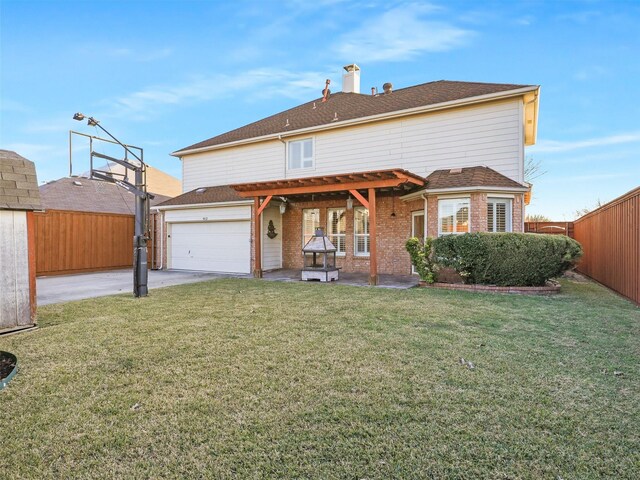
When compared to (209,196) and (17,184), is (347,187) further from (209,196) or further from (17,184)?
(17,184)

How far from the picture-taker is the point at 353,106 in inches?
556

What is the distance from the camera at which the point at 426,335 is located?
481 cm

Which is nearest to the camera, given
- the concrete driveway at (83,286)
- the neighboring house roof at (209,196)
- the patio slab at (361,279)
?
the concrete driveway at (83,286)

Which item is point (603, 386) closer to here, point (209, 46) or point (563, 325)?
point (563, 325)

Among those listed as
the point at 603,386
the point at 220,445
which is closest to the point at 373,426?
the point at 220,445

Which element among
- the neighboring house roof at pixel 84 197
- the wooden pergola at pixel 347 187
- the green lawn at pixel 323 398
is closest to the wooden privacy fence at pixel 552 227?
the wooden pergola at pixel 347 187

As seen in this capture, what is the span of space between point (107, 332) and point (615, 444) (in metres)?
5.68

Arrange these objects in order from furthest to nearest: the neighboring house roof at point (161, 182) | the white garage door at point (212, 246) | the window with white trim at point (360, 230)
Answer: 1. the neighboring house roof at point (161, 182)
2. the white garage door at point (212, 246)
3. the window with white trim at point (360, 230)

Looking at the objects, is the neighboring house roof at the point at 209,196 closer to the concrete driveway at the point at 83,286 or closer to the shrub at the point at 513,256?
the concrete driveway at the point at 83,286

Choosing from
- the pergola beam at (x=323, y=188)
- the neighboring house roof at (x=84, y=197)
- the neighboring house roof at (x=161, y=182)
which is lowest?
the pergola beam at (x=323, y=188)

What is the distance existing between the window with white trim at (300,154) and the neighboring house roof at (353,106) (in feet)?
1.91

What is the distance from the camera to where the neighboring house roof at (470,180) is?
10.0 m

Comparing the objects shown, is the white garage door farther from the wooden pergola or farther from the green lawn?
the green lawn

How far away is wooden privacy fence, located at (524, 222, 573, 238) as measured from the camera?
1512 cm
